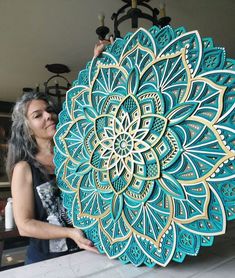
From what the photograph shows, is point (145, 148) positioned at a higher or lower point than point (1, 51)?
lower

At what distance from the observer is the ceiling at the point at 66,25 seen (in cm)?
162

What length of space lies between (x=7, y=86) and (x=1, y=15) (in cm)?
→ 166

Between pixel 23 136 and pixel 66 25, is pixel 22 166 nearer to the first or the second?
pixel 23 136

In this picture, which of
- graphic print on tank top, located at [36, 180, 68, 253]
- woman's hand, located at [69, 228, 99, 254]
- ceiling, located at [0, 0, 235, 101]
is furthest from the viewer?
ceiling, located at [0, 0, 235, 101]

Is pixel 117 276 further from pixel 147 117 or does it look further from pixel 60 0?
pixel 60 0

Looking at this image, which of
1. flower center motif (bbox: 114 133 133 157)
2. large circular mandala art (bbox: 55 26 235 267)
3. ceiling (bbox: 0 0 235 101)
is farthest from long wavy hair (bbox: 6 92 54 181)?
ceiling (bbox: 0 0 235 101)

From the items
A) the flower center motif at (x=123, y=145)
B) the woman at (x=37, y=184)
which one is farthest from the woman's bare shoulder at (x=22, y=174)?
the flower center motif at (x=123, y=145)

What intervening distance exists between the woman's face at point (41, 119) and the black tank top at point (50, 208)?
0.38 feet

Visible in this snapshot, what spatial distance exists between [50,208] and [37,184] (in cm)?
7

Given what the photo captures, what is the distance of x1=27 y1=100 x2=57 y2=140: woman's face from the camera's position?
2.07 feet

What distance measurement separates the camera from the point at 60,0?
1.55 m

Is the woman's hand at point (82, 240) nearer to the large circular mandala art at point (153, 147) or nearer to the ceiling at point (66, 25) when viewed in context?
the large circular mandala art at point (153, 147)

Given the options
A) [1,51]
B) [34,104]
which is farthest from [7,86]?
[34,104]

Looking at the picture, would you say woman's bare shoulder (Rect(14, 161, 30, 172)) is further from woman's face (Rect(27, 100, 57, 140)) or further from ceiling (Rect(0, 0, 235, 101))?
ceiling (Rect(0, 0, 235, 101))
